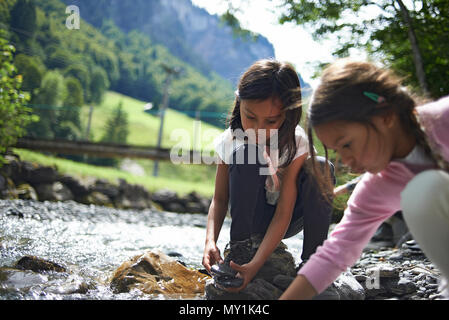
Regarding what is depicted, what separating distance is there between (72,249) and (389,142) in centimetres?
217

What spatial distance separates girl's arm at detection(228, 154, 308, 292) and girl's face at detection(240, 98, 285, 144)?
161 millimetres

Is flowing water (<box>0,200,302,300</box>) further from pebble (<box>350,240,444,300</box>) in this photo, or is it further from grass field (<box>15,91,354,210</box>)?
grass field (<box>15,91,354,210</box>)

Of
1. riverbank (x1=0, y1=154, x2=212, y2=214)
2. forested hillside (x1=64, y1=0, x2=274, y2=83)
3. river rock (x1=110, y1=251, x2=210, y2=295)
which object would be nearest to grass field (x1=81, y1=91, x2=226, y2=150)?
forested hillside (x1=64, y1=0, x2=274, y2=83)

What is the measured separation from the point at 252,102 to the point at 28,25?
5537 millimetres

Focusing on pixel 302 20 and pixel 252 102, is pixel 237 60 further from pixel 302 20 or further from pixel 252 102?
pixel 252 102

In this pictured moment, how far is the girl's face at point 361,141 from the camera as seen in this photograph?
98 centimetres

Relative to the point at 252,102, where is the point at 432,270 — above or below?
below

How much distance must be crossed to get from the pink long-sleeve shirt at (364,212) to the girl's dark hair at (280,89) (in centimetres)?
39

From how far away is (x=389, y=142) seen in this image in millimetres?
1011

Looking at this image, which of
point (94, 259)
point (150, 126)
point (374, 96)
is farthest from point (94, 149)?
point (150, 126)

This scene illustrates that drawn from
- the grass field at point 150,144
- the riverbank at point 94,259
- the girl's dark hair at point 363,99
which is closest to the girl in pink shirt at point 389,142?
the girl's dark hair at point 363,99

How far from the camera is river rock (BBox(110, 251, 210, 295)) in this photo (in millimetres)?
1648

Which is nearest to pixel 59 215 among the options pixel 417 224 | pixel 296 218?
pixel 296 218
